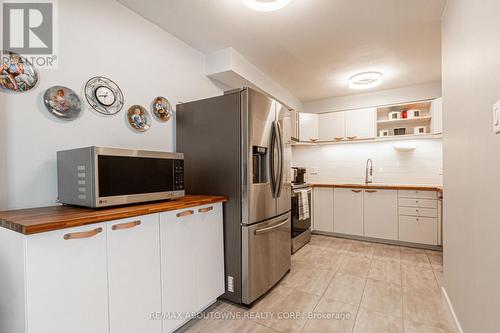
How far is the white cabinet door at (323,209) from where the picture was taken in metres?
4.07

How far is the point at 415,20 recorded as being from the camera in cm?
216

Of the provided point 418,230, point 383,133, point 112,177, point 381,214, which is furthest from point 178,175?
point 383,133

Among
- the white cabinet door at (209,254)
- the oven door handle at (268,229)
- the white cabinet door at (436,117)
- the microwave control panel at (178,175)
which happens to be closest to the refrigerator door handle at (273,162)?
the oven door handle at (268,229)

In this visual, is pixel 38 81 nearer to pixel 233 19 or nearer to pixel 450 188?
pixel 233 19

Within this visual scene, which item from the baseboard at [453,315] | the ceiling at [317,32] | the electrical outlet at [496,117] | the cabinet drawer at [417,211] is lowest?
the baseboard at [453,315]

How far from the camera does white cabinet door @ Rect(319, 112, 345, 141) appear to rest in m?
4.24

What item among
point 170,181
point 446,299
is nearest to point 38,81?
point 170,181

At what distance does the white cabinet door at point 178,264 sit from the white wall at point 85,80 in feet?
2.58

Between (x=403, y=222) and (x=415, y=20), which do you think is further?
(x=403, y=222)

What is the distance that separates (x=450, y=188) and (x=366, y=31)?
1618 millimetres

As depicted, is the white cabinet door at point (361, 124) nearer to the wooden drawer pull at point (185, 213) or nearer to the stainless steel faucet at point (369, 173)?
the stainless steel faucet at point (369, 173)
